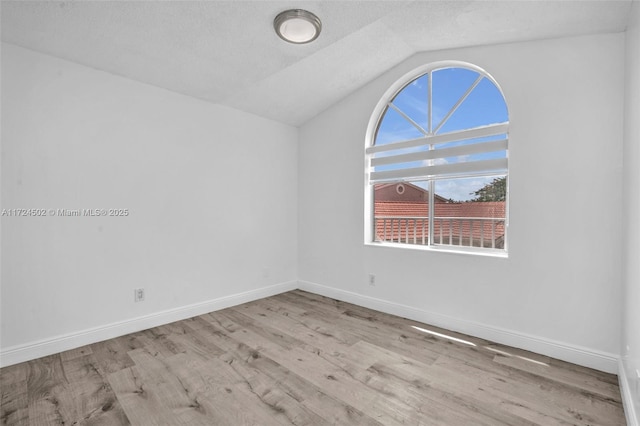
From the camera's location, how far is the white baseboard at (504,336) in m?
2.09

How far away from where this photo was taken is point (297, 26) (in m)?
2.21

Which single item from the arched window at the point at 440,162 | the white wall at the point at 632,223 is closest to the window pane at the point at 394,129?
the arched window at the point at 440,162

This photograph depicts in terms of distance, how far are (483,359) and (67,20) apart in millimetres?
3812

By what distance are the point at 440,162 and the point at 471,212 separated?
23.2 inches

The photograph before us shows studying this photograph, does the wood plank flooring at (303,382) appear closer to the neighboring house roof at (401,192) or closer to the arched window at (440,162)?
the arched window at (440,162)

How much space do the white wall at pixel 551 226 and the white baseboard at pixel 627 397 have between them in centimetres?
20

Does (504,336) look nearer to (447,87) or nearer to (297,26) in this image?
(447,87)

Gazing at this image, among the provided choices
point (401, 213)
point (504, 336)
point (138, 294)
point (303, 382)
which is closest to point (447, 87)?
point (401, 213)

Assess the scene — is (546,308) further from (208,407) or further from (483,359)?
(208,407)

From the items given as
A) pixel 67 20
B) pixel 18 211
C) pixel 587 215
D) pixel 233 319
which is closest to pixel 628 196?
pixel 587 215

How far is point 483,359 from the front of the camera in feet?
7.32

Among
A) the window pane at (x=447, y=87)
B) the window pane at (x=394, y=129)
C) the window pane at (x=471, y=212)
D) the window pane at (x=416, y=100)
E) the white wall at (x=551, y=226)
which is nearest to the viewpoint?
the white wall at (x=551, y=226)

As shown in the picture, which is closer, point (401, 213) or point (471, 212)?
point (471, 212)

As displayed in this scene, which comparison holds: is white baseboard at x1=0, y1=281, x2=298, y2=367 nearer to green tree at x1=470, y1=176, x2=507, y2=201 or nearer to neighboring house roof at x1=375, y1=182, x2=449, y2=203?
neighboring house roof at x1=375, y1=182, x2=449, y2=203
